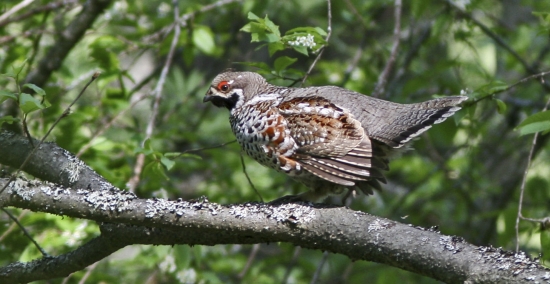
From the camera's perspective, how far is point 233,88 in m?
4.86

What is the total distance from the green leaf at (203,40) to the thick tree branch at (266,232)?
259 cm

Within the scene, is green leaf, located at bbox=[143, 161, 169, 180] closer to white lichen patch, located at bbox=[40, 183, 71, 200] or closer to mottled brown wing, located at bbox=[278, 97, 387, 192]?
mottled brown wing, located at bbox=[278, 97, 387, 192]

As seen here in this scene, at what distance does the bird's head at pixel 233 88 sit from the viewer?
4.81 metres

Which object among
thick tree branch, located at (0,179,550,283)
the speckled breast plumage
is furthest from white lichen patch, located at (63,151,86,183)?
the speckled breast plumage

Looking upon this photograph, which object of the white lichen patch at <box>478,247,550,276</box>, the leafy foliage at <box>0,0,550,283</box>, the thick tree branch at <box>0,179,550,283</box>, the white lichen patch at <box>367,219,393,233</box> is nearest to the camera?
the white lichen patch at <box>478,247,550,276</box>

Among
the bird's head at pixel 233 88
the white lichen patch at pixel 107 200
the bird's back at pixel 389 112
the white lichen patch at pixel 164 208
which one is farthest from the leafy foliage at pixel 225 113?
the white lichen patch at pixel 164 208

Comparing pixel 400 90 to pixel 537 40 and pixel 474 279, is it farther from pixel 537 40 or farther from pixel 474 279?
pixel 474 279

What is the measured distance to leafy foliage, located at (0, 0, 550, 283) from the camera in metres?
4.77

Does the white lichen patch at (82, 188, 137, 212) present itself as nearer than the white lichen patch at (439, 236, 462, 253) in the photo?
No

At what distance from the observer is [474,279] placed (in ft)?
8.84

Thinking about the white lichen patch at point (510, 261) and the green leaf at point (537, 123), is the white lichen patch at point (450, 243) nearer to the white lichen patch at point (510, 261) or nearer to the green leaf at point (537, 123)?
the white lichen patch at point (510, 261)

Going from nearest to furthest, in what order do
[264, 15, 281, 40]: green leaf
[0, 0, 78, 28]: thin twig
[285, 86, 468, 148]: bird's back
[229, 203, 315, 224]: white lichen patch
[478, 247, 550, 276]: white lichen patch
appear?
[478, 247, 550, 276]: white lichen patch → [229, 203, 315, 224]: white lichen patch → [264, 15, 281, 40]: green leaf → [285, 86, 468, 148]: bird's back → [0, 0, 78, 28]: thin twig

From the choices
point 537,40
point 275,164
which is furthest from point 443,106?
point 537,40

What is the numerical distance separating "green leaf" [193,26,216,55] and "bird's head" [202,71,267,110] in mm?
829
